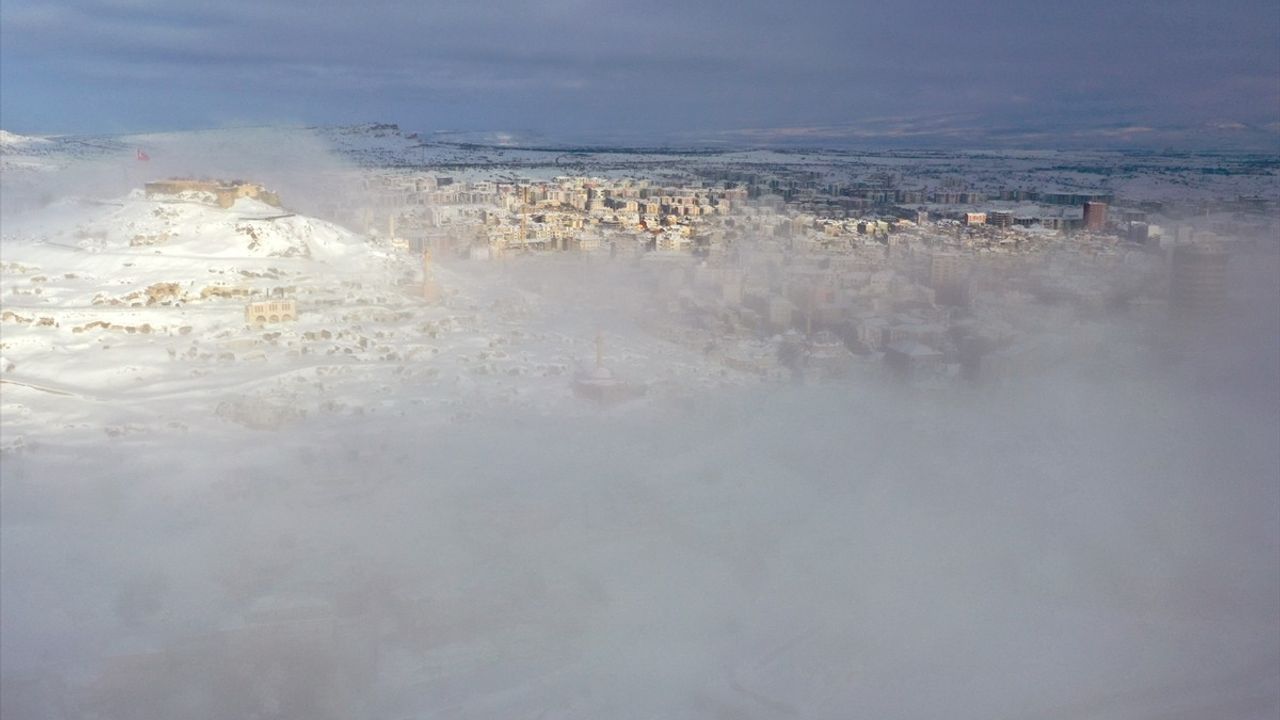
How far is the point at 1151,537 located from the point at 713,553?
7.49ft

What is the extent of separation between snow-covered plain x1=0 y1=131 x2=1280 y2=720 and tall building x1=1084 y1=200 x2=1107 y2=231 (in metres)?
1.00

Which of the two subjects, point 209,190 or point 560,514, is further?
point 209,190

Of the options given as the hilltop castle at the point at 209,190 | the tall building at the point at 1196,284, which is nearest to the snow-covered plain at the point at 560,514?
the tall building at the point at 1196,284

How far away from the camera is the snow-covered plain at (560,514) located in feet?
11.5

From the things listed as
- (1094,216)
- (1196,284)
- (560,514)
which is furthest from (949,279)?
(560,514)

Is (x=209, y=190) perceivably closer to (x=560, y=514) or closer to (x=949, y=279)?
(x=560, y=514)

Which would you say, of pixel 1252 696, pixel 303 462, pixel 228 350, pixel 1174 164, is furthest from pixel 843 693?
pixel 1174 164

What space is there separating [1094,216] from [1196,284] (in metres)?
0.86

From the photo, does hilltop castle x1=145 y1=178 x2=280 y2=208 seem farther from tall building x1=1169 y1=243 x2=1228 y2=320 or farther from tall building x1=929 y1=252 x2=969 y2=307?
tall building x1=1169 y1=243 x2=1228 y2=320

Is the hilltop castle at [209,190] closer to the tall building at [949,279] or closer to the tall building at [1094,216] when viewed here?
the tall building at [949,279]

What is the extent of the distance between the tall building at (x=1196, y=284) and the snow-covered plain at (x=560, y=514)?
0.18 m

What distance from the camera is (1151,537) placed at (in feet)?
15.9

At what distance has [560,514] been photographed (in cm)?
447

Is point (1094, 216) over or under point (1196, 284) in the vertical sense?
over
